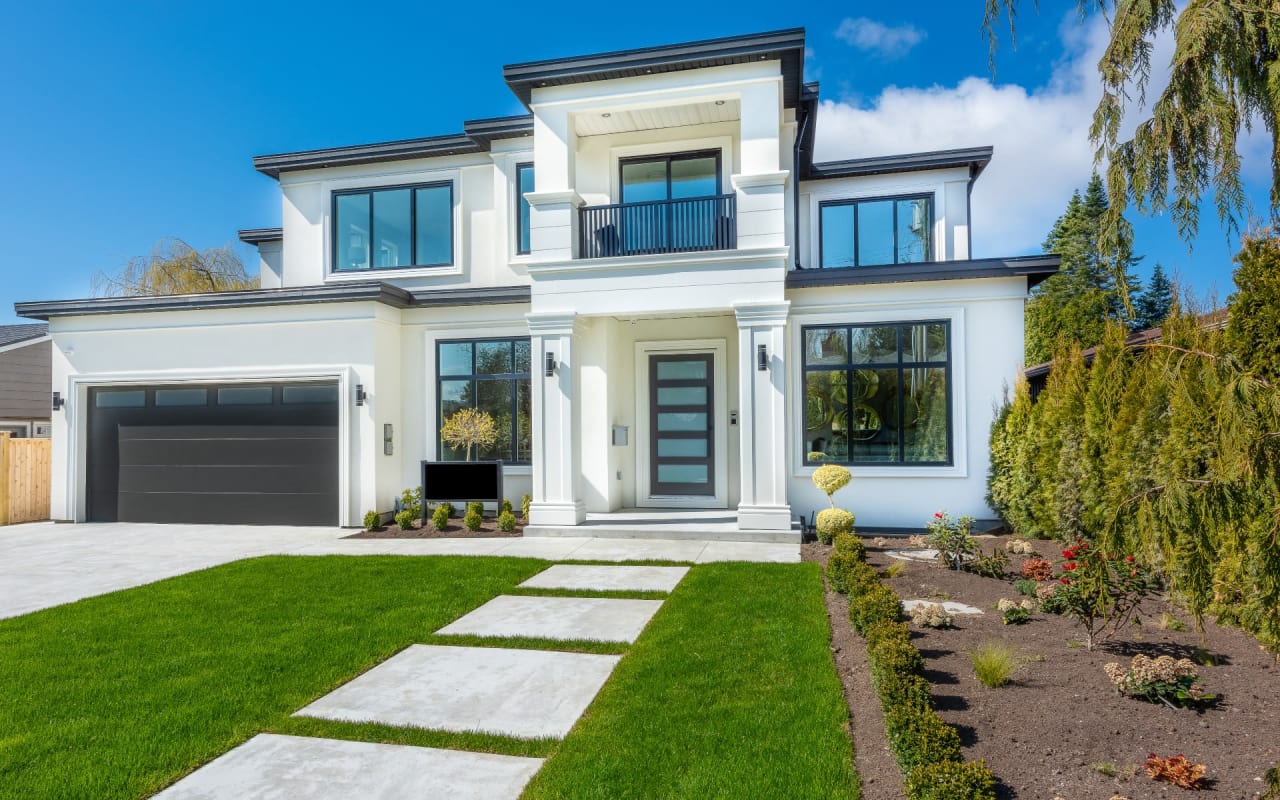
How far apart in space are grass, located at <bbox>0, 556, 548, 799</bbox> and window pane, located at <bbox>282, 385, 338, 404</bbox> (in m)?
4.03

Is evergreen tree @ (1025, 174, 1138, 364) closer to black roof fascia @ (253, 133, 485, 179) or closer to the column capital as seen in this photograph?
the column capital

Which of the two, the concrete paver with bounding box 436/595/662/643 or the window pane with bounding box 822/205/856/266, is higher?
the window pane with bounding box 822/205/856/266

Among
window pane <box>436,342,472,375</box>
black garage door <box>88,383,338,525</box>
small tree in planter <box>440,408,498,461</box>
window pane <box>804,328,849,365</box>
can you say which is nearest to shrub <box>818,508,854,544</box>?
window pane <box>804,328,849,365</box>

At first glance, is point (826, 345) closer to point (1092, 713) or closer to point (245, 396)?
point (1092, 713)

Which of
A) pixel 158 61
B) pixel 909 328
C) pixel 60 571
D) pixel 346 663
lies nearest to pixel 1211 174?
pixel 346 663

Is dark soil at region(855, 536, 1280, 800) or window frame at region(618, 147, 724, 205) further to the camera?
window frame at region(618, 147, 724, 205)

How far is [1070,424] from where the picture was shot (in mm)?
8172

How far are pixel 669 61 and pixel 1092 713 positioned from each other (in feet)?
28.8

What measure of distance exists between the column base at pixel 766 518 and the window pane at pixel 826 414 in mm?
1385

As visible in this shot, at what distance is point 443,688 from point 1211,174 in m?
4.74

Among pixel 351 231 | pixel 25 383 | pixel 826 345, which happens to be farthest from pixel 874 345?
pixel 25 383

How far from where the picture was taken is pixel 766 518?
374 inches

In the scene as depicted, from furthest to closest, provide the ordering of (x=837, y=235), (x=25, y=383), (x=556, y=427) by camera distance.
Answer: (x=25, y=383) → (x=837, y=235) → (x=556, y=427)

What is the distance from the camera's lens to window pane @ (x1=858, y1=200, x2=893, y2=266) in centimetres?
1255
